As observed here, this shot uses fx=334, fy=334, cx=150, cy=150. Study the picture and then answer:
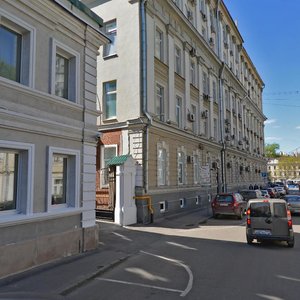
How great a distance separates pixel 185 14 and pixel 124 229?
16.7 m

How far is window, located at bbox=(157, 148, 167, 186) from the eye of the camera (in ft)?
62.7

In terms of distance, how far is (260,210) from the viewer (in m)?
11.8

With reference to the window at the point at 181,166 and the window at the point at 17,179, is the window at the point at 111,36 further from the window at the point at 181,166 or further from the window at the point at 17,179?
the window at the point at 17,179

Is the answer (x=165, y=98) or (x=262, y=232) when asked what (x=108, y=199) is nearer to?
(x=165, y=98)

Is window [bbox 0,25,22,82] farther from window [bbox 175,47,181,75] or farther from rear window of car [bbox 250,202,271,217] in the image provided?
window [bbox 175,47,181,75]

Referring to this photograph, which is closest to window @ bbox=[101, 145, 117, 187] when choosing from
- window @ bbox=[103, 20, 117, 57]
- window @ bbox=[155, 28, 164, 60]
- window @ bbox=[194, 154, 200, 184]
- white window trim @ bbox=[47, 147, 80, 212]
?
window @ bbox=[103, 20, 117, 57]

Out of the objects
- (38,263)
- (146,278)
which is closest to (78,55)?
(38,263)

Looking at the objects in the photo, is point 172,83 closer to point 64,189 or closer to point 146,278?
point 64,189

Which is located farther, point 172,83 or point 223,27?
point 223,27

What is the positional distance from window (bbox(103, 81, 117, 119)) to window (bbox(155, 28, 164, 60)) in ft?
11.3

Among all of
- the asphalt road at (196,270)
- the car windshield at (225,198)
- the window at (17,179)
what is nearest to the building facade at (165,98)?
the car windshield at (225,198)

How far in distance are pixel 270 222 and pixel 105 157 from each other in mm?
10170

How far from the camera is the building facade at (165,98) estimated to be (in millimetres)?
17969

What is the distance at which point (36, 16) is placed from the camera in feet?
28.8
